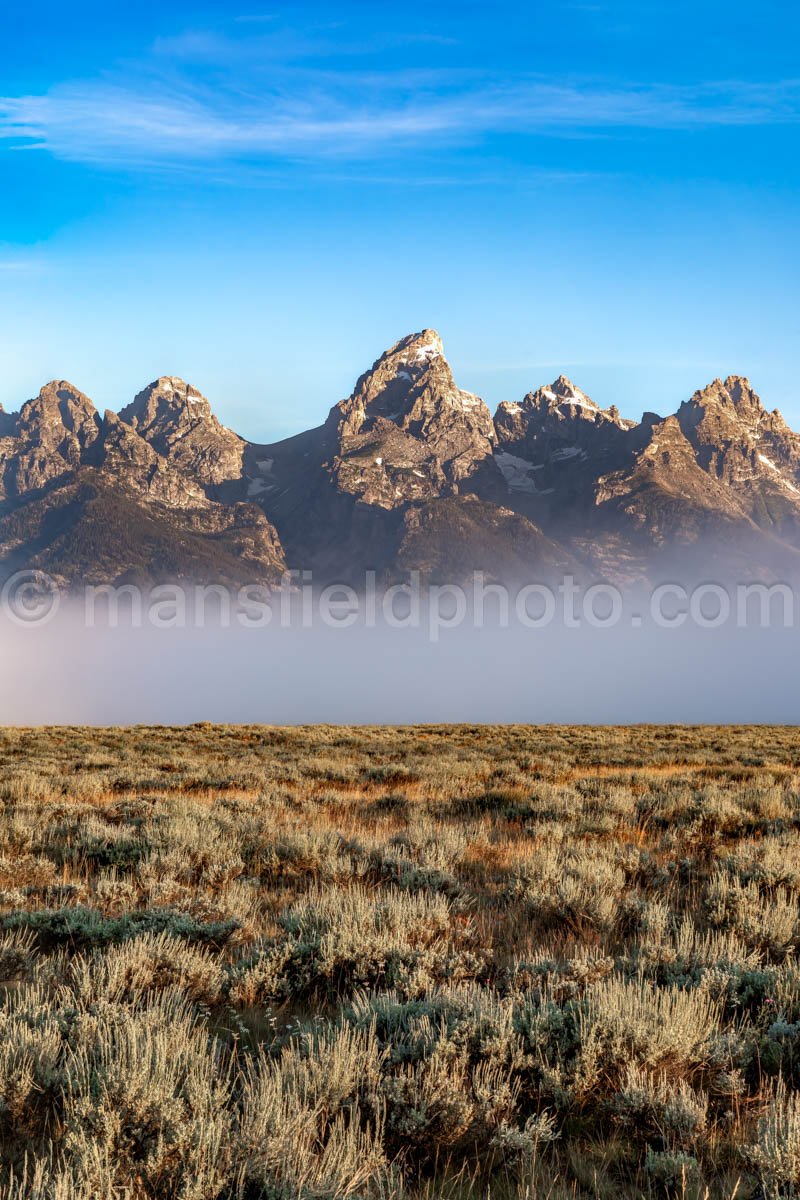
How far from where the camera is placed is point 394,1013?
14.1 feet

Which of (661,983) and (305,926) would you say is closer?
(661,983)

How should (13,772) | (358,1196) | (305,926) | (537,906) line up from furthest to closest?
(13,772) → (537,906) → (305,926) → (358,1196)

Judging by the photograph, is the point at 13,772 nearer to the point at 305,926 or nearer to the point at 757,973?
the point at 305,926

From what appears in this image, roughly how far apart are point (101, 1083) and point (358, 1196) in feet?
4.10

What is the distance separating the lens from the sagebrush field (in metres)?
3.13

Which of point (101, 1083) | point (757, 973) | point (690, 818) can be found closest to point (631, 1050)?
point (757, 973)

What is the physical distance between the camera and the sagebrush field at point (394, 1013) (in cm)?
313

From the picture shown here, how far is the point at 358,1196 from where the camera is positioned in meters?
2.90

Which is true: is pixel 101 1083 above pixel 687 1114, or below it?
above

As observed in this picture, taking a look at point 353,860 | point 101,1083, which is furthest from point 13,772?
point 101,1083

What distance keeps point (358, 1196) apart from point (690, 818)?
9.80 meters

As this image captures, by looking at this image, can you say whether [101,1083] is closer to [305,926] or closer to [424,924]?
[305,926]

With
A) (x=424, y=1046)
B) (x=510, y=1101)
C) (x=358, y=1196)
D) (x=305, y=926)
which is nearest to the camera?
(x=358, y=1196)

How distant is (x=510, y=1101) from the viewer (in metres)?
3.58
